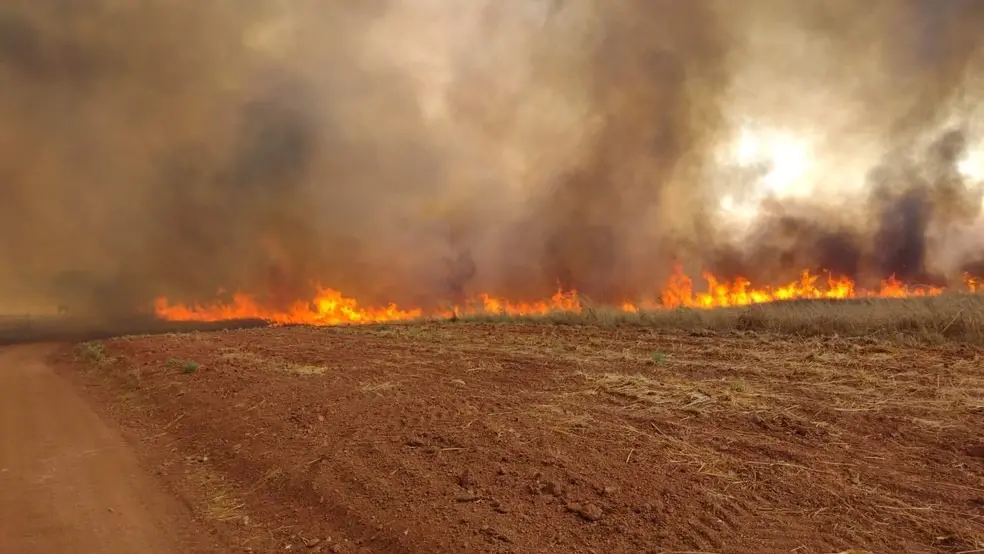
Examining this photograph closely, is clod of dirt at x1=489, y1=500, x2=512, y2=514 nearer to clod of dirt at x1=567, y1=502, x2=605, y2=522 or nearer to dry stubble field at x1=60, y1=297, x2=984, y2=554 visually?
dry stubble field at x1=60, y1=297, x2=984, y2=554

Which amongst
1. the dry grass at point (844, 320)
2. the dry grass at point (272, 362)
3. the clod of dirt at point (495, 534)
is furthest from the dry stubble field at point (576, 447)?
the dry grass at point (844, 320)

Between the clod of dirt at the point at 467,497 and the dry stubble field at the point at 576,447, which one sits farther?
the clod of dirt at the point at 467,497

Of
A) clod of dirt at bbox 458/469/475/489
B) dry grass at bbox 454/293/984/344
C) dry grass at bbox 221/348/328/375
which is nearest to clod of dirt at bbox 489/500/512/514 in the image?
clod of dirt at bbox 458/469/475/489

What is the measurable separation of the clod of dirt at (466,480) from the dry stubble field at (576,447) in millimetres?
Result: 21

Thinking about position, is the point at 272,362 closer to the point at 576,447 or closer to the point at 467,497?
the point at 576,447

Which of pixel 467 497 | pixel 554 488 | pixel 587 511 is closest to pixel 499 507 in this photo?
pixel 467 497

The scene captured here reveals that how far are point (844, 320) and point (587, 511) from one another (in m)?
15.0

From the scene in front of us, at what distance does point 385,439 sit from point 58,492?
363 cm

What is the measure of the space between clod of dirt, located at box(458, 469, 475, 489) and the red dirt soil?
0.02 meters

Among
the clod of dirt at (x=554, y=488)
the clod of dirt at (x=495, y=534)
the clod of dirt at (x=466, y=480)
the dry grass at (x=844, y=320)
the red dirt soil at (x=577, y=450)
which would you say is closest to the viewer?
the clod of dirt at (x=495, y=534)

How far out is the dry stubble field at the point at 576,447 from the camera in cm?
504

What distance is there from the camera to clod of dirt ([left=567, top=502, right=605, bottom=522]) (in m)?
5.16

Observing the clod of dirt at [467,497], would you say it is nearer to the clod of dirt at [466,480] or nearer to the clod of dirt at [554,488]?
the clod of dirt at [466,480]

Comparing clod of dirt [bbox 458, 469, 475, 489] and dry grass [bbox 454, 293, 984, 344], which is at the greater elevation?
dry grass [bbox 454, 293, 984, 344]
